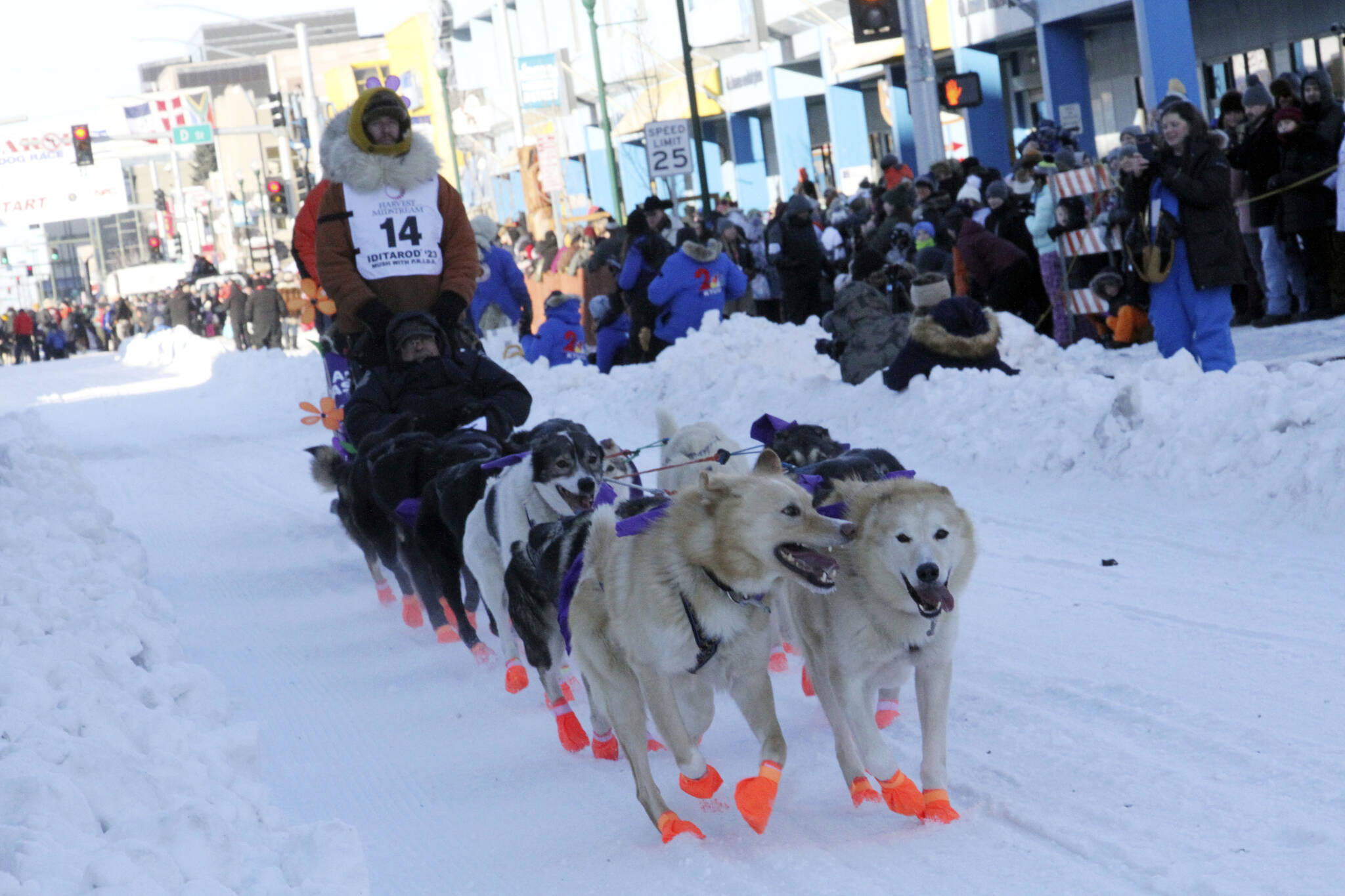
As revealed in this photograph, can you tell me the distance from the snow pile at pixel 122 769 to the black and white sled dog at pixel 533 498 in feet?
3.60

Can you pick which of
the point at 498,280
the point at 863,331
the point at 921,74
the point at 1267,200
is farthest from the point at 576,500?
the point at 921,74

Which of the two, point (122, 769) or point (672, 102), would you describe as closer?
point (122, 769)

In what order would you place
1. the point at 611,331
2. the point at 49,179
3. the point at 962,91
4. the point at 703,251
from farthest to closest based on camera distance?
the point at 49,179
the point at 962,91
the point at 611,331
the point at 703,251

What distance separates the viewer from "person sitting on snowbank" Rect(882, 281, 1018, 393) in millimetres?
Result: 9016

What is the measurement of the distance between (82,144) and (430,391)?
4453 centimetres

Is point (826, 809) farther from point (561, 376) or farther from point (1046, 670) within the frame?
point (561, 376)

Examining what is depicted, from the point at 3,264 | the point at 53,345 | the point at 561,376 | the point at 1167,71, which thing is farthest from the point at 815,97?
the point at 3,264

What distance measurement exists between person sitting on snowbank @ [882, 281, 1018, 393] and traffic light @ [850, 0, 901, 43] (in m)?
6.34

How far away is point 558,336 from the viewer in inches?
595

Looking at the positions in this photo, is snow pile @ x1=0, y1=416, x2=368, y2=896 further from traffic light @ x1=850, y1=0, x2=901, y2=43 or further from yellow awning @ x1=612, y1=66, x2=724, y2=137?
yellow awning @ x1=612, y1=66, x2=724, y2=137

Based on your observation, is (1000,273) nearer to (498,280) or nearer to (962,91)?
(962,91)

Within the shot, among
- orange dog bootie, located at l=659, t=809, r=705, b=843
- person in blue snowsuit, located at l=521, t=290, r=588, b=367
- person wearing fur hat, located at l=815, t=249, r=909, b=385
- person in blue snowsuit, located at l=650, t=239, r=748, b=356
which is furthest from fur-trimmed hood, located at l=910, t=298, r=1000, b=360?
person in blue snowsuit, located at l=521, t=290, r=588, b=367

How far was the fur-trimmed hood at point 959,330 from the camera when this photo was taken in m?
8.99

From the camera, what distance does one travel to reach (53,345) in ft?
154
